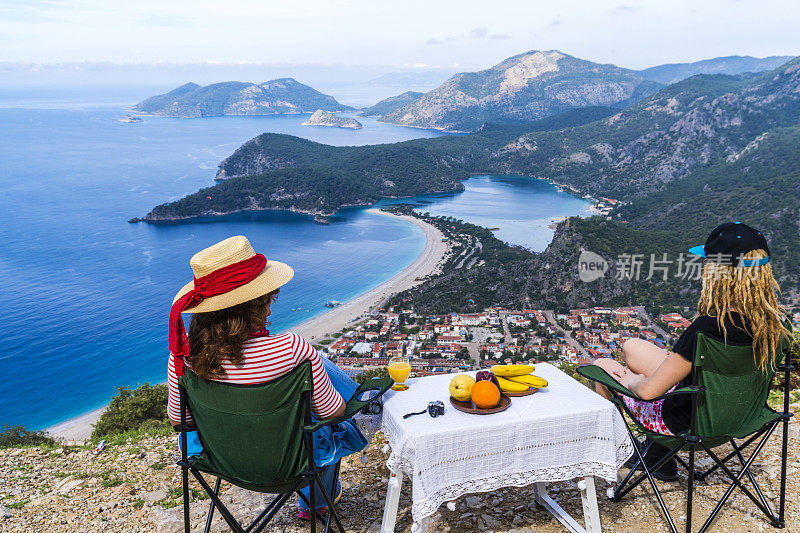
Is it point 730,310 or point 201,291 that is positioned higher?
point 201,291

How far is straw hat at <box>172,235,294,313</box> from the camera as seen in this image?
1.98 meters

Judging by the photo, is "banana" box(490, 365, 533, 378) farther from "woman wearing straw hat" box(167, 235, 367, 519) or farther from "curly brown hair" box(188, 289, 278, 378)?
"curly brown hair" box(188, 289, 278, 378)

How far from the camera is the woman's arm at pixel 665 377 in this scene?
2377 millimetres

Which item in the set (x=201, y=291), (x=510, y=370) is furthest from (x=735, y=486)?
(x=201, y=291)

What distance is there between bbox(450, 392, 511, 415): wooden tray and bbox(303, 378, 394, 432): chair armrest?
36 centimetres

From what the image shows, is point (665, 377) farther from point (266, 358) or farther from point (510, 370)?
point (266, 358)

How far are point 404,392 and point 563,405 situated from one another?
2.69 feet

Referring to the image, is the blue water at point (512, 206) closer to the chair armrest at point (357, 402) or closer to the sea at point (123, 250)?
the sea at point (123, 250)

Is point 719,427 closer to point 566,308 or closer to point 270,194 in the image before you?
point 566,308

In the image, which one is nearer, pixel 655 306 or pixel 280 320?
pixel 655 306

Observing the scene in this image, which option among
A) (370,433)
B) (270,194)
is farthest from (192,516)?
(270,194)

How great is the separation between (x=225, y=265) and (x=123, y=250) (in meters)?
63.4

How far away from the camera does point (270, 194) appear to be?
8375cm

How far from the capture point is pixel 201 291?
79.0 inches
